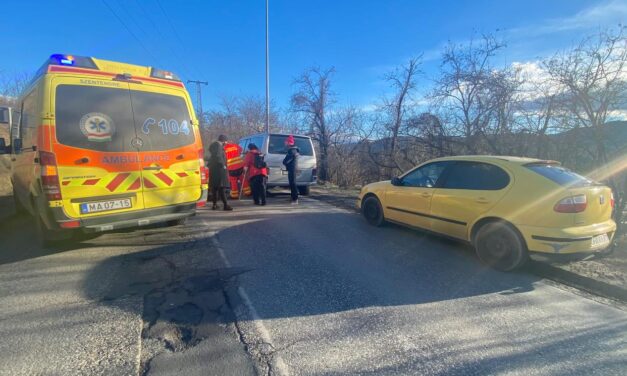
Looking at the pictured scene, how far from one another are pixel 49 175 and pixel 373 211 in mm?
5249

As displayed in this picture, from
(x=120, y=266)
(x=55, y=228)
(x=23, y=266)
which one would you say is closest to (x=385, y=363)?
(x=120, y=266)

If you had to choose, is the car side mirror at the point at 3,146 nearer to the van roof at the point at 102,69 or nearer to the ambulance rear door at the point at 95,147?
the van roof at the point at 102,69

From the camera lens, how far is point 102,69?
14.0ft

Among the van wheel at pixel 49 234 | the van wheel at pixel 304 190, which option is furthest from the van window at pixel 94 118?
the van wheel at pixel 304 190

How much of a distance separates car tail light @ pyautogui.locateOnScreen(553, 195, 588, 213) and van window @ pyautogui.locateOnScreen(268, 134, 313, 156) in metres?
7.02

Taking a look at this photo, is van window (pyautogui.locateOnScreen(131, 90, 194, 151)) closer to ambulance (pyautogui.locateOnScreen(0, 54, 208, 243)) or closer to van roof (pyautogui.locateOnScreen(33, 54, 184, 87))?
ambulance (pyautogui.locateOnScreen(0, 54, 208, 243))

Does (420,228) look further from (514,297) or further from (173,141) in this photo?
(173,141)

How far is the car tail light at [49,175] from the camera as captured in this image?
3729 millimetres

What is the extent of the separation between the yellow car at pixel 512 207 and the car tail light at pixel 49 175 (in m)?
5.18

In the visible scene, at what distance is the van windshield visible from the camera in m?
3.91

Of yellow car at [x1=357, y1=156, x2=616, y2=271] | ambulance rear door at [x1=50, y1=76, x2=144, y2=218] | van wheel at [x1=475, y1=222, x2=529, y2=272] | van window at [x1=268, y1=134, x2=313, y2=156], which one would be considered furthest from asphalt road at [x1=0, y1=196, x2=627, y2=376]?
van window at [x1=268, y1=134, x2=313, y2=156]

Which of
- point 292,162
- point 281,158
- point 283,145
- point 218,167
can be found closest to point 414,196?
point 292,162

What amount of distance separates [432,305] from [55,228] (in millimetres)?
4617

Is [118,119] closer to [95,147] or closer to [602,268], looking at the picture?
[95,147]
